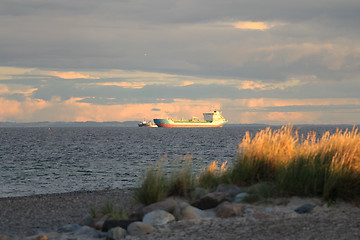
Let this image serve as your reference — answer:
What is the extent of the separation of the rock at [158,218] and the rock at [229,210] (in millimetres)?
1091

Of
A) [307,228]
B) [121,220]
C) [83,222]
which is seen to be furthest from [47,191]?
[307,228]

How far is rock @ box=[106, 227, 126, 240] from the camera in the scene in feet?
27.9

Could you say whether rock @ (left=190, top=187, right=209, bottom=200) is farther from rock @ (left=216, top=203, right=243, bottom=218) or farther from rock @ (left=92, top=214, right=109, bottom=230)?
rock @ (left=92, top=214, right=109, bottom=230)

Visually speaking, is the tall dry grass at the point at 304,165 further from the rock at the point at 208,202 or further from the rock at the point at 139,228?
the rock at the point at 139,228

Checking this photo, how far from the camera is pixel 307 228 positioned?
830 cm

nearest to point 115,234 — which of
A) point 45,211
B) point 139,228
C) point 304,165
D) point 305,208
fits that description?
point 139,228

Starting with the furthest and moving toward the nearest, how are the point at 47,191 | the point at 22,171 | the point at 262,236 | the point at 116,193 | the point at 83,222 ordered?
the point at 22,171 < the point at 47,191 < the point at 116,193 < the point at 83,222 < the point at 262,236

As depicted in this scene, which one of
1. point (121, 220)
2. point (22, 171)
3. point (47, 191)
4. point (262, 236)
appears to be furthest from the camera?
point (22, 171)

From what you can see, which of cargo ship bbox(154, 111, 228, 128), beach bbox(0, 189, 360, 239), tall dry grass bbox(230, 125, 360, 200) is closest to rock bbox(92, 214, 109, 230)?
beach bbox(0, 189, 360, 239)

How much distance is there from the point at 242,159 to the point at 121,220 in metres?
4.11

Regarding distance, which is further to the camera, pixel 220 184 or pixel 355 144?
pixel 220 184

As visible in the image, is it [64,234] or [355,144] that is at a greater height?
[355,144]

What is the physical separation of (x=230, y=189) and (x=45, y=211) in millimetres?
6008

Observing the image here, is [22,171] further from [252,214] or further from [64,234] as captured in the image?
[252,214]
